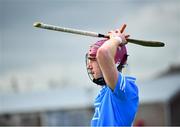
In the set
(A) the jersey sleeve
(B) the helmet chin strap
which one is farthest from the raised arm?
(B) the helmet chin strap

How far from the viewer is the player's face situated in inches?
185

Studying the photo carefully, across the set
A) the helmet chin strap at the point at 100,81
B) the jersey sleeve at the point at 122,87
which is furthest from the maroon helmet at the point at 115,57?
the jersey sleeve at the point at 122,87

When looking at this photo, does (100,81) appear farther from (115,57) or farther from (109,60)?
(109,60)

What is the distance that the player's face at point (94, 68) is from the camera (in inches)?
185

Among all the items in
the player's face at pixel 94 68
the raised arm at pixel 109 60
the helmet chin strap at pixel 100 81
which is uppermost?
the raised arm at pixel 109 60

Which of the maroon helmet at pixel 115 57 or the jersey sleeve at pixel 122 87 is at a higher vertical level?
the maroon helmet at pixel 115 57

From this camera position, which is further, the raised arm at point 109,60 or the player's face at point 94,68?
the player's face at point 94,68

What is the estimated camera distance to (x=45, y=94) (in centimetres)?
3275

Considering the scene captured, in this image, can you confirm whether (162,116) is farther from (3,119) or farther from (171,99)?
(3,119)

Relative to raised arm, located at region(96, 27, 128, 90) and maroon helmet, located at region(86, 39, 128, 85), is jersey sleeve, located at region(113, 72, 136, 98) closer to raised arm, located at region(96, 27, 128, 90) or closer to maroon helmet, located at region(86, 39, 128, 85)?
raised arm, located at region(96, 27, 128, 90)

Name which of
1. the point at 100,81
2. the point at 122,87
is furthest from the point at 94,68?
the point at 122,87

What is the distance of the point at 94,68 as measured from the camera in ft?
15.5

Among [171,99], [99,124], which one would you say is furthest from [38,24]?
[171,99]

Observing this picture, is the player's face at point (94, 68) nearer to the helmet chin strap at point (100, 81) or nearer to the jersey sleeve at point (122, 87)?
the helmet chin strap at point (100, 81)
